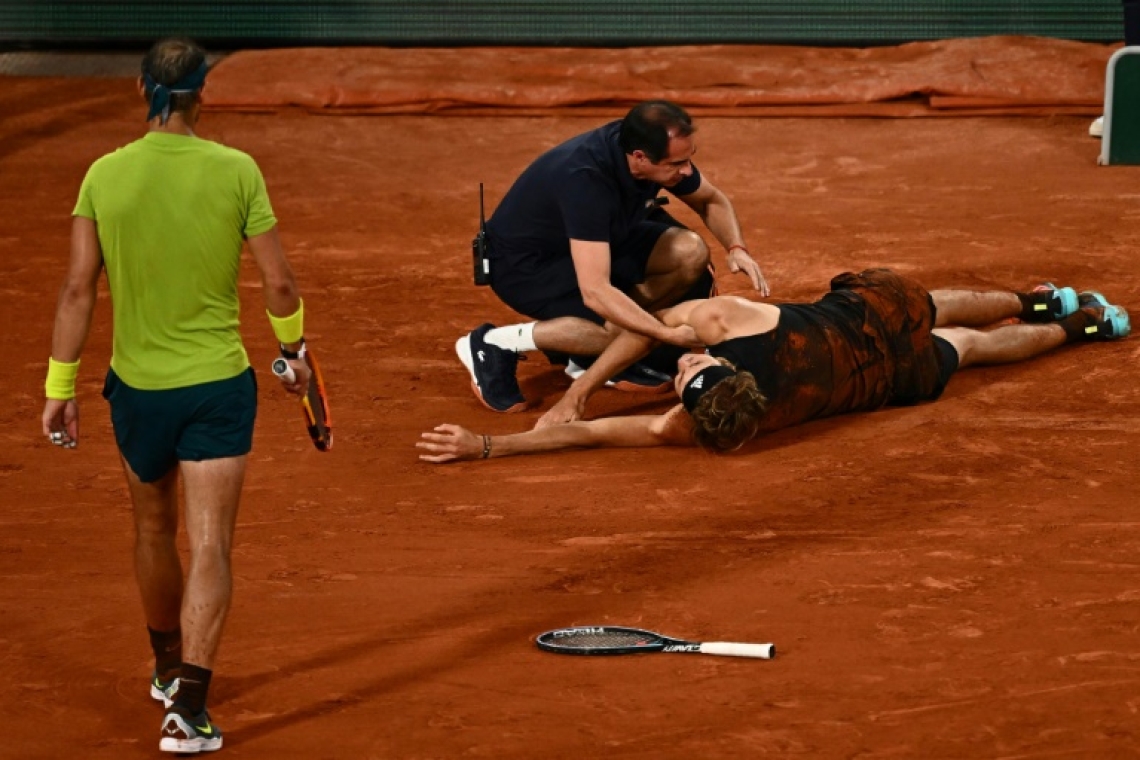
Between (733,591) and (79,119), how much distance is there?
360 inches

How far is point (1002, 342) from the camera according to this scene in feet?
26.2

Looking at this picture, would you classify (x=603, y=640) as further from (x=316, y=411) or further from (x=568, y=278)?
(x=568, y=278)

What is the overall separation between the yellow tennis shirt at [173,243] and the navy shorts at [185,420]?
0.11 feet

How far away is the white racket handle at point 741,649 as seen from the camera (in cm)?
527

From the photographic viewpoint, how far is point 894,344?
741 cm

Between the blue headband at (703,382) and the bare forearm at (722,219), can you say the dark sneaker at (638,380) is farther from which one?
the blue headband at (703,382)

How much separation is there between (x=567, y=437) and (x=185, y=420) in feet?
8.65

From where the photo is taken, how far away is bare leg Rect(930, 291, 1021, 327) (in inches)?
314

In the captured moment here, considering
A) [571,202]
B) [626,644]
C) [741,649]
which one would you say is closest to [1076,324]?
[571,202]

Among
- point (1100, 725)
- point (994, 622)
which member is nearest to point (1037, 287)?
point (994, 622)

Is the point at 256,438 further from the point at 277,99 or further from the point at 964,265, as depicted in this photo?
the point at 277,99

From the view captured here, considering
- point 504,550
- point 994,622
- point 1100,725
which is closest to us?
point 1100,725

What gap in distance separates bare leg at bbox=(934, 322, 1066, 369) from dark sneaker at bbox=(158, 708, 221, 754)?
13.6 ft

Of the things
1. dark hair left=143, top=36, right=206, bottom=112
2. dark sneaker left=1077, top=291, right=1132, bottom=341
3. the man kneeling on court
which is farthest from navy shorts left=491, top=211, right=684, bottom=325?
dark hair left=143, top=36, right=206, bottom=112
